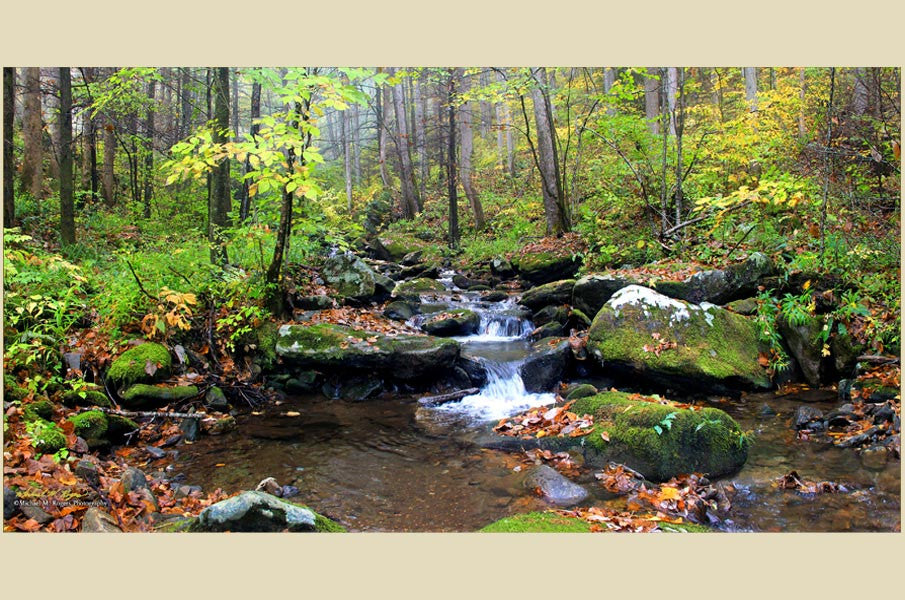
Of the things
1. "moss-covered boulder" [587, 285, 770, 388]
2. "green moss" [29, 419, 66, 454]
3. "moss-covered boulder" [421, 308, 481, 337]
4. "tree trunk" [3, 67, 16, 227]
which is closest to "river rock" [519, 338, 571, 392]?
"moss-covered boulder" [587, 285, 770, 388]

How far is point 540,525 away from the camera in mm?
3693

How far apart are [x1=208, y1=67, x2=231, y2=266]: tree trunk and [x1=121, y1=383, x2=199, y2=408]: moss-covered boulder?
2712 millimetres

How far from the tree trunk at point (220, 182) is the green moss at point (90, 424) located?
366cm

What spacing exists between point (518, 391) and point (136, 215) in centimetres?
1274

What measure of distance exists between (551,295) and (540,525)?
744 centimetres

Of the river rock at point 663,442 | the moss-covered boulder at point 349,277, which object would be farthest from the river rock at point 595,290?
the moss-covered boulder at point 349,277

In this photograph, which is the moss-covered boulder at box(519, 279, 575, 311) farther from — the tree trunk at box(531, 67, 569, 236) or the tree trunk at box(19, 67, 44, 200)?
the tree trunk at box(19, 67, 44, 200)

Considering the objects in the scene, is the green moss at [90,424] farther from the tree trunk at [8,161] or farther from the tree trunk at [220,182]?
the tree trunk at [8,161]

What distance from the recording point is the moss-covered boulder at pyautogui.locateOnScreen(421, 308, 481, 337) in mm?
10047

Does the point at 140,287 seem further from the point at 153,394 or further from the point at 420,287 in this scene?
the point at 420,287

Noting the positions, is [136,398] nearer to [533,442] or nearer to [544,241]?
[533,442]

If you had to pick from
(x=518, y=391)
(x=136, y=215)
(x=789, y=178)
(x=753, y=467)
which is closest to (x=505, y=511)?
(x=753, y=467)

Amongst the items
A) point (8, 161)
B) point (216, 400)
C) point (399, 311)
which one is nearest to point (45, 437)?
point (216, 400)

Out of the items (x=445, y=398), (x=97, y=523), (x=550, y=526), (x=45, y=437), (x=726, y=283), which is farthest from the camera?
(x=726, y=283)
